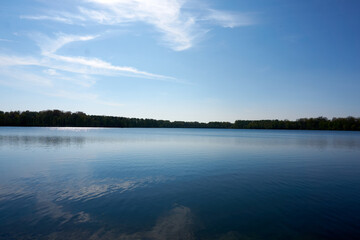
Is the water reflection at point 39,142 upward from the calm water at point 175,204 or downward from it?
upward

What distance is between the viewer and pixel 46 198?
503 inches

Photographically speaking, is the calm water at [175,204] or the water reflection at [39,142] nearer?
the calm water at [175,204]

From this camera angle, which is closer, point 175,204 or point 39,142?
point 175,204

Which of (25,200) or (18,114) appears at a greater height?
(18,114)

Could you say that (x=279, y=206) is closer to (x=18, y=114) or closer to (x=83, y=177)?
(x=83, y=177)

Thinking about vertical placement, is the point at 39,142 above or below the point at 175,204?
above

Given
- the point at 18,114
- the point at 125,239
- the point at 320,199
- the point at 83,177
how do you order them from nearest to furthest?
the point at 125,239 → the point at 320,199 → the point at 83,177 → the point at 18,114

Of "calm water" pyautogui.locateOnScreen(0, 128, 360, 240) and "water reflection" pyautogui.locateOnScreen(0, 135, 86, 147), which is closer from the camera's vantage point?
"calm water" pyautogui.locateOnScreen(0, 128, 360, 240)

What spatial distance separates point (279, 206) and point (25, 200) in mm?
15335

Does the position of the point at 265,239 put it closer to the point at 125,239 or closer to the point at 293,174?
the point at 125,239

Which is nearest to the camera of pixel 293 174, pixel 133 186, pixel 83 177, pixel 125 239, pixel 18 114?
pixel 125 239

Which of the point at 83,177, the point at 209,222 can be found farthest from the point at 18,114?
the point at 209,222

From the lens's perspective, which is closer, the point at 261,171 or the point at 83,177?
the point at 83,177

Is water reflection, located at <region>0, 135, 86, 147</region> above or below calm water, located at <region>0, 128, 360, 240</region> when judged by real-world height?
above
